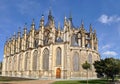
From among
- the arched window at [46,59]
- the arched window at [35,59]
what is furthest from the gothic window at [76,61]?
the arched window at [35,59]

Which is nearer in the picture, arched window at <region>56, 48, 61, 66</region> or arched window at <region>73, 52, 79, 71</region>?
arched window at <region>56, 48, 61, 66</region>

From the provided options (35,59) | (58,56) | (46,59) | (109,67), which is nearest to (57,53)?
(58,56)

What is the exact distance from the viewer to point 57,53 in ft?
206

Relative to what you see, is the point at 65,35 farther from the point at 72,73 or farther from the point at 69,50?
the point at 72,73

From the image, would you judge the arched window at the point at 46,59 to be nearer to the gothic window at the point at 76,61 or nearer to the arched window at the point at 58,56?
the arched window at the point at 58,56

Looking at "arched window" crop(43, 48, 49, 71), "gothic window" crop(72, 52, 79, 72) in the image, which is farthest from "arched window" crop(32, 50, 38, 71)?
"gothic window" crop(72, 52, 79, 72)

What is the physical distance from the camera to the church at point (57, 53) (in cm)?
6144

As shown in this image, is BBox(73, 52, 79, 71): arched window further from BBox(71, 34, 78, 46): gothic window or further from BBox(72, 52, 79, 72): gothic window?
BBox(71, 34, 78, 46): gothic window

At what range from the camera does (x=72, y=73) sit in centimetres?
6181

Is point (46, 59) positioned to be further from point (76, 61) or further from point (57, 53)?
point (76, 61)

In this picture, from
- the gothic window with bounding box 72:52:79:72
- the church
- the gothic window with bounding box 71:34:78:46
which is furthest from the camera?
the gothic window with bounding box 71:34:78:46

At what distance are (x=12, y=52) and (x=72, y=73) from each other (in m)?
44.2

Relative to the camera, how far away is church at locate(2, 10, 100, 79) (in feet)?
202

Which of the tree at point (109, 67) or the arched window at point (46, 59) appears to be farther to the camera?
the arched window at point (46, 59)
